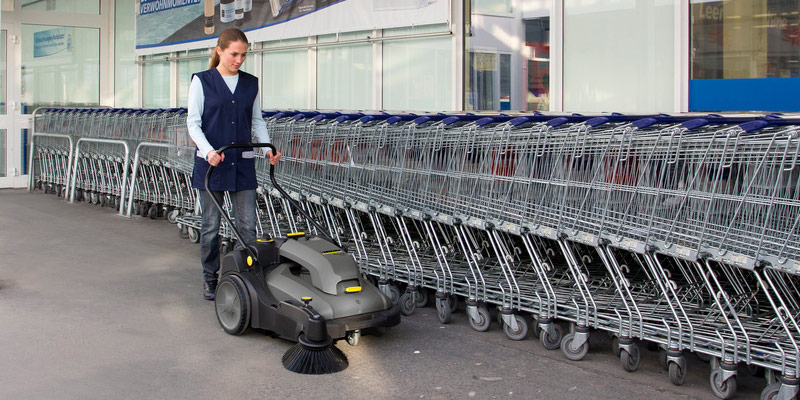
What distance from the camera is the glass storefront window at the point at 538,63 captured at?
8.48 meters

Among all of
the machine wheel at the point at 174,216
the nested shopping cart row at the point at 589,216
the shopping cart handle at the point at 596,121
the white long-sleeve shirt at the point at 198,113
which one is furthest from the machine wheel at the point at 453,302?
the machine wheel at the point at 174,216

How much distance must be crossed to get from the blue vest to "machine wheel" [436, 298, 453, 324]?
1.50 m

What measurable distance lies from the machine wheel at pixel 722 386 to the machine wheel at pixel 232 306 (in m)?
2.65

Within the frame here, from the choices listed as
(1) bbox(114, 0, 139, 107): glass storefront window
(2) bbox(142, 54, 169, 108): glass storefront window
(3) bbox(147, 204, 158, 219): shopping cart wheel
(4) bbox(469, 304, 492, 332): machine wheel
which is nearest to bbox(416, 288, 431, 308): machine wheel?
(4) bbox(469, 304, 492, 332): machine wheel

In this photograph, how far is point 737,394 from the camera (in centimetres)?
468

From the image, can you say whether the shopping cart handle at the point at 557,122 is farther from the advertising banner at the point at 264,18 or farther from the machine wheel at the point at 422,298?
the advertising banner at the point at 264,18

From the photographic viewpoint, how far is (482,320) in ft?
19.3

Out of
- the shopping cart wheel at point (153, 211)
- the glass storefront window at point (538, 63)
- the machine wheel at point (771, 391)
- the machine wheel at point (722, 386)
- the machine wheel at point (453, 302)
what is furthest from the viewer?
the shopping cart wheel at point (153, 211)

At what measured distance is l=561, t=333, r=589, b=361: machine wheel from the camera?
520 centimetres

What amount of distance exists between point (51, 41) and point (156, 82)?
1861 mm

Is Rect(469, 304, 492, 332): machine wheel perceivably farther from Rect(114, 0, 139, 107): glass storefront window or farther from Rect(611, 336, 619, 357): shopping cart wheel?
Rect(114, 0, 139, 107): glass storefront window

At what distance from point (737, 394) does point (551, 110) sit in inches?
165

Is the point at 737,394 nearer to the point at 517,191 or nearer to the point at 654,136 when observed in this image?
the point at 654,136

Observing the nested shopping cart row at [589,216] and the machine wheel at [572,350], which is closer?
the nested shopping cart row at [589,216]
